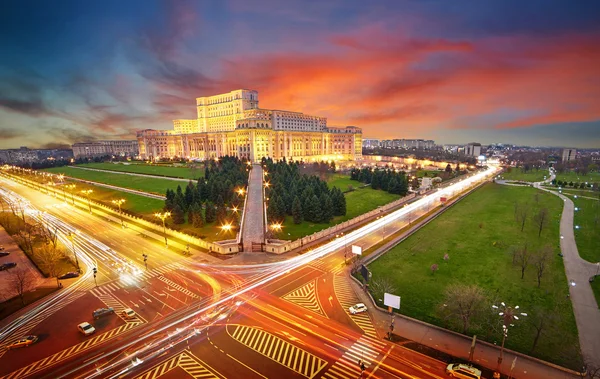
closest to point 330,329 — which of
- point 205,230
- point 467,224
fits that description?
point 205,230

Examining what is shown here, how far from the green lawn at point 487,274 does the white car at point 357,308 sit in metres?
3.93

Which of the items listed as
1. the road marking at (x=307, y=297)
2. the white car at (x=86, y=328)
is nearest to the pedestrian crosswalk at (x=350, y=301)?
the road marking at (x=307, y=297)

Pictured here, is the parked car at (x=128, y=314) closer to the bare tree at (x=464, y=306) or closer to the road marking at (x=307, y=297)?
the road marking at (x=307, y=297)

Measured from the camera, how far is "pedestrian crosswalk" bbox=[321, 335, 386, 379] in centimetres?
2125

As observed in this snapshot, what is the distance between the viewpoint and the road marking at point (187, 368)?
2119 cm

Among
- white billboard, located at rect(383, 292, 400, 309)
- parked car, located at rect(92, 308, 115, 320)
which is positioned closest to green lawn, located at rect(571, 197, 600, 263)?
white billboard, located at rect(383, 292, 400, 309)

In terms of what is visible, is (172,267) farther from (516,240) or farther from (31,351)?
(516,240)

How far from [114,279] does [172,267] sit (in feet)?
21.7

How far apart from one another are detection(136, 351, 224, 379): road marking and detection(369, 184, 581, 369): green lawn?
18313mm

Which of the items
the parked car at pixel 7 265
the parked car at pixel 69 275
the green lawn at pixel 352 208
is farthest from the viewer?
the green lawn at pixel 352 208

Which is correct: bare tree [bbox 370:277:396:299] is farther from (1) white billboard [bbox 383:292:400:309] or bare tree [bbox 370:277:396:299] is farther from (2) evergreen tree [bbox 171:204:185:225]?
(2) evergreen tree [bbox 171:204:185:225]

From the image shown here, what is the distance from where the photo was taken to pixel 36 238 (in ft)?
167

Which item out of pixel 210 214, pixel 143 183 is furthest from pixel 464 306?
pixel 143 183

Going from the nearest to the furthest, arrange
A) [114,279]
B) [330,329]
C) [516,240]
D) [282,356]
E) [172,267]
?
[282,356], [330,329], [114,279], [172,267], [516,240]
